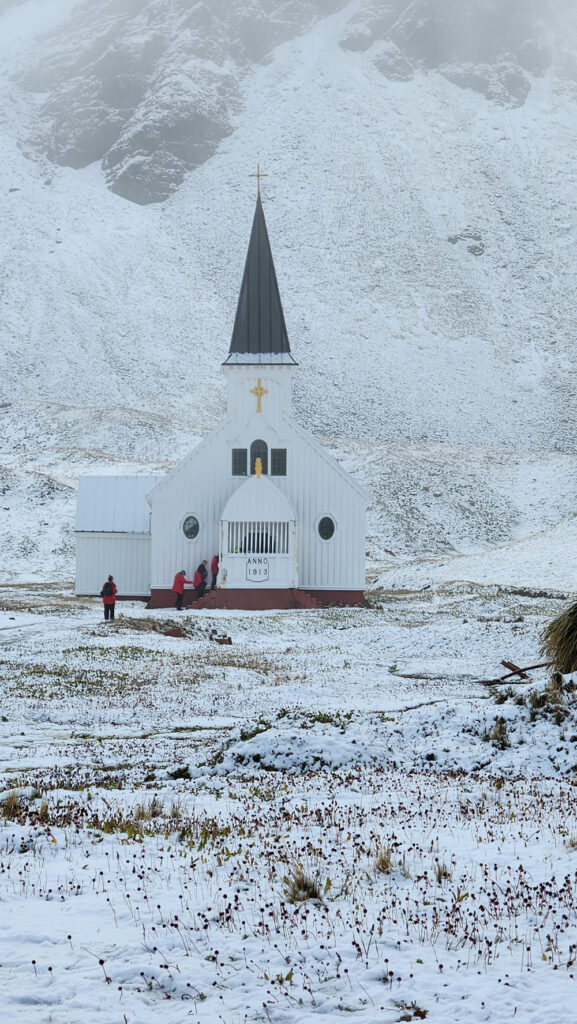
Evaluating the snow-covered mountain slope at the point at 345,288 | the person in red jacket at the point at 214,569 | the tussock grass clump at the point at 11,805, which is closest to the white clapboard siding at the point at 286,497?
the person in red jacket at the point at 214,569

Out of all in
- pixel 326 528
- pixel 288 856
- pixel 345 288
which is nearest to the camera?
pixel 288 856

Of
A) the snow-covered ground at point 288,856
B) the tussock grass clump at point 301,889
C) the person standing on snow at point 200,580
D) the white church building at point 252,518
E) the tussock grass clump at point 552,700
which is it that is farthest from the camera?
the white church building at point 252,518

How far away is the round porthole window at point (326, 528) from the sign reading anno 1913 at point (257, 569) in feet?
9.00

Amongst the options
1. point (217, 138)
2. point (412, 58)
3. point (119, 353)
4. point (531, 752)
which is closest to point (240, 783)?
point (531, 752)

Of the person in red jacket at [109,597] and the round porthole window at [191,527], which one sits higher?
the round porthole window at [191,527]

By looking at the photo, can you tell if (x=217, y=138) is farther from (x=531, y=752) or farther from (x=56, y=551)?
(x=531, y=752)

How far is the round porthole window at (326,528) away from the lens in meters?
38.5

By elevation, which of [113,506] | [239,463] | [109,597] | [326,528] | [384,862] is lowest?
[384,862]

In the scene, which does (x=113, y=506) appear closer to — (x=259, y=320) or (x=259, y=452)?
A: (x=259, y=452)

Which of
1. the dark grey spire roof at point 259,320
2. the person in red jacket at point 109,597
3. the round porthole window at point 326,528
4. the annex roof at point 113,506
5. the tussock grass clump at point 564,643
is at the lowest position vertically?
the tussock grass clump at point 564,643

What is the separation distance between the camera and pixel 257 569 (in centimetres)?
3662

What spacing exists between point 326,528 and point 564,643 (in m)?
23.5

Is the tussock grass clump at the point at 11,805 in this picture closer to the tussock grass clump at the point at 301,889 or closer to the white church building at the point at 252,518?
the tussock grass clump at the point at 301,889

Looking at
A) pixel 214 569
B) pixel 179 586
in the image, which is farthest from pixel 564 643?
pixel 214 569
